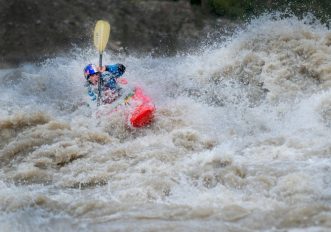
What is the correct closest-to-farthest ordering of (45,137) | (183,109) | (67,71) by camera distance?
1. (45,137)
2. (183,109)
3. (67,71)

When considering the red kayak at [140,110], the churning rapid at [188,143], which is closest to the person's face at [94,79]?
the churning rapid at [188,143]

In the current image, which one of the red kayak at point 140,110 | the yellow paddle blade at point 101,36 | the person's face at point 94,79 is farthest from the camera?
the yellow paddle blade at point 101,36

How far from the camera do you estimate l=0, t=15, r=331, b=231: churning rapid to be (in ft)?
15.9

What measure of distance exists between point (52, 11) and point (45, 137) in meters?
4.36

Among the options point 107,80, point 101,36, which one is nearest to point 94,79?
point 107,80

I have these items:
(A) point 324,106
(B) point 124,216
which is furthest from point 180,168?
(A) point 324,106

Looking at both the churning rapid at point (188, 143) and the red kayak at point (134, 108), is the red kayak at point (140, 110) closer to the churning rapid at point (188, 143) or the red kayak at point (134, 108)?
the red kayak at point (134, 108)

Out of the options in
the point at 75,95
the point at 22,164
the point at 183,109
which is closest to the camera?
the point at 22,164

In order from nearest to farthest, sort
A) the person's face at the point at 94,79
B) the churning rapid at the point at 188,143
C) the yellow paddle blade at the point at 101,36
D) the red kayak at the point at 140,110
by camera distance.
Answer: the churning rapid at the point at 188,143
the red kayak at the point at 140,110
the person's face at the point at 94,79
the yellow paddle blade at the point at 101,36

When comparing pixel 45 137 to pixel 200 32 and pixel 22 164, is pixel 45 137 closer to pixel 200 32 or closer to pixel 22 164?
pixel 22 164

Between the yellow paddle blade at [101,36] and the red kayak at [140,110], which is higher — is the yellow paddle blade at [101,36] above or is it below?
above

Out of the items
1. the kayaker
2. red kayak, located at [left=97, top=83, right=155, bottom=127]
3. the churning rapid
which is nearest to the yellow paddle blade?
the kayaker

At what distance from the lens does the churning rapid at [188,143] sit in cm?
485

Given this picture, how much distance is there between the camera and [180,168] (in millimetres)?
5586
